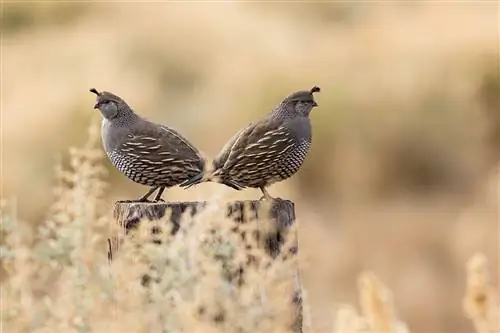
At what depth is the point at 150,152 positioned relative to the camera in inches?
180

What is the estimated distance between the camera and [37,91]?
520 inches

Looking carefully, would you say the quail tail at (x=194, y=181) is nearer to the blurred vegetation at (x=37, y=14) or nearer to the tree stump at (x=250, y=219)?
the tree stump at (x=250, y=219)

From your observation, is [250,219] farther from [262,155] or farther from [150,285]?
[262,155]

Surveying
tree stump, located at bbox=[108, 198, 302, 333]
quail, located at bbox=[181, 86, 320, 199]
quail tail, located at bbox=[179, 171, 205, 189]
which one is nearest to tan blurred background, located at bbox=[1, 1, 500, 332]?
quail, located at bbox=[181, 86, 320, 199]

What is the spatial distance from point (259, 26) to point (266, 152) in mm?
10318

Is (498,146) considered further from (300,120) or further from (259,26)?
(300,120)

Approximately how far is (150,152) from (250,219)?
0.96 metres

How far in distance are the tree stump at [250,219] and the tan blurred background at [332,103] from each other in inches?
133

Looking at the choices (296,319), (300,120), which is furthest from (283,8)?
(296,319)

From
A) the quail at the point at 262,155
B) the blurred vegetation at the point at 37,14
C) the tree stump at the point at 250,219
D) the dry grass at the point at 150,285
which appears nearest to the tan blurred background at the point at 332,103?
the blurred vegetation at the point at 37,14

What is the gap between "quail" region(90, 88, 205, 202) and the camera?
14.7ft

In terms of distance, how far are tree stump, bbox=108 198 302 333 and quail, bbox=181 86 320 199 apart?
660mm

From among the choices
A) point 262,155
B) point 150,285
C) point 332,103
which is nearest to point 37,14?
point 332,103

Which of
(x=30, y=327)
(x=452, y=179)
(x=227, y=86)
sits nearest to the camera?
(x=30, y=327)
